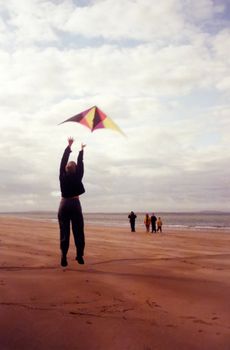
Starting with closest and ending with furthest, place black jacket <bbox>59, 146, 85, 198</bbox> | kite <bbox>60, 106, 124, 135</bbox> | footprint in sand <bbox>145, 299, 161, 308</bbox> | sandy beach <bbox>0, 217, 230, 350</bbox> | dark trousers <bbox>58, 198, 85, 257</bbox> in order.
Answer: sandy beach <bbox>0, 217, 230, 350</bbox> → footprint in sand <bbox>145, 299, 161, 308</bbox> → dark trousers <bbox>58, 198, 85, 257</bbox> → black jacket <bbox>59, 146, 85, 198</bbox> → kite <bbox>60, 106, 124, 135</bbox>

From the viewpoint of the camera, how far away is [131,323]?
11.1 feet

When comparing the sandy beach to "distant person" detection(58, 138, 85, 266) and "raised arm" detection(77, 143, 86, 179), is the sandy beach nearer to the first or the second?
"distant person" detection(58, 138, 85, 266)

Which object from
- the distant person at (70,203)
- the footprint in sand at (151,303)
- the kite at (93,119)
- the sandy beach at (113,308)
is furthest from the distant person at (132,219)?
the footprint in sand at (151,303)

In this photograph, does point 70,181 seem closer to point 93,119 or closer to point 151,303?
point 93,119

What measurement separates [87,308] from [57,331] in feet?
2.37

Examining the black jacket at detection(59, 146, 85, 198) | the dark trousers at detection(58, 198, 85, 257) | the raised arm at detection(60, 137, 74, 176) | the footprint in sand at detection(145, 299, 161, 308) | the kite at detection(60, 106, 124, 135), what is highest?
the kite at detection(60, 106, 124, 135)

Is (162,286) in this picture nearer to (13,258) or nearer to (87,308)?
(87,308)

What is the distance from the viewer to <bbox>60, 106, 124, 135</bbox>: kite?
336 inches

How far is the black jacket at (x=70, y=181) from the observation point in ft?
22.4

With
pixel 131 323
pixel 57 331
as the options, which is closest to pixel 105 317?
pixel 131 323

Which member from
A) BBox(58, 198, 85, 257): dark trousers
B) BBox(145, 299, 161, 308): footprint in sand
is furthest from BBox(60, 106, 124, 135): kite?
BBox(145, 299, 161, 308): footprint in sand

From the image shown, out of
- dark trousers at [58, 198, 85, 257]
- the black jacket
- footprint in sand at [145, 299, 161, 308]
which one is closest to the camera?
footprint in sand at [145, 299, 161, 308]

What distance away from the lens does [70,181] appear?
6.85 meters

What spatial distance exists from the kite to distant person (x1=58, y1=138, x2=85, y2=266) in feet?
5.51
